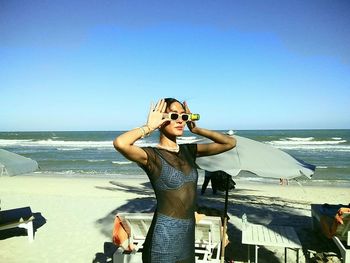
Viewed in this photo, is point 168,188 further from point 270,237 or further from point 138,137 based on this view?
point 270,237

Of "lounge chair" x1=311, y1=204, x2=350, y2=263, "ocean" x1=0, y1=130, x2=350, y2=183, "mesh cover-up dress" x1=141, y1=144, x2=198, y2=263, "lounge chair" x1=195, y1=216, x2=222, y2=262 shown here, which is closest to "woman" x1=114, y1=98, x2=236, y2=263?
"mesh cover-up dress" x1=141, y1=144, x2=198, y2=263

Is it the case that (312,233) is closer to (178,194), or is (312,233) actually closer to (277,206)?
(277,206)

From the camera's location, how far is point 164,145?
217 cm

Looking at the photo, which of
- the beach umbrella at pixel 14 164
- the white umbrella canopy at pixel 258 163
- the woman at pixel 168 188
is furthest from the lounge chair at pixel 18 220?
the woman at pixel 168 188

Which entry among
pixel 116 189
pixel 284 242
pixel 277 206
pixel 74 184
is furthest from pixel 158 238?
pixel 74 184

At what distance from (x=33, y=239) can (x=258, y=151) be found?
5.27 m

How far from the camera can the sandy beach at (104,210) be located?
254 inches

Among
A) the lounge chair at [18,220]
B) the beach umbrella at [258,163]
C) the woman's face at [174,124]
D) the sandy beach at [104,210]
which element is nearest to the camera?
the woman's face at [174,124]

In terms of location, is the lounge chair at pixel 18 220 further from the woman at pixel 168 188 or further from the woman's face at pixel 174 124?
the woman's face at pixel 174 124

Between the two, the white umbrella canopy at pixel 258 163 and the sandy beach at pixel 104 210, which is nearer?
the white umbrella canopy at pixel 258 163

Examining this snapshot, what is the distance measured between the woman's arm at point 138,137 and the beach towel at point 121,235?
3.72 meters

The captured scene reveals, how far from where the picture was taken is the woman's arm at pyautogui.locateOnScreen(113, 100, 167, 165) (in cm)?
190

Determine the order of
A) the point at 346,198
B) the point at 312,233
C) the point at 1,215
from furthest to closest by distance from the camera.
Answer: the point at 346,198 < the point at 312,233 < the point at 1,215

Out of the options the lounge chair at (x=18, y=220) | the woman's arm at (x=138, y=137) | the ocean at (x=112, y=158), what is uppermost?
the woman's arm at (x=138, y=137)
